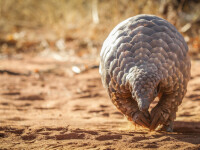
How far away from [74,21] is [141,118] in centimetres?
948

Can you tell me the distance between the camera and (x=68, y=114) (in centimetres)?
391

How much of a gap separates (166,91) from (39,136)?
4.63ft

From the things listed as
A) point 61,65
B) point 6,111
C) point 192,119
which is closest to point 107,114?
point 192,119

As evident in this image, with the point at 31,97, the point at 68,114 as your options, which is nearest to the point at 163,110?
the point at 68,114

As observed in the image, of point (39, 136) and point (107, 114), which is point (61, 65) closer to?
point (107, 114)

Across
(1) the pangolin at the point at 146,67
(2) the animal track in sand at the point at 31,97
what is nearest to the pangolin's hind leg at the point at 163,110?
(1) the pangolin at the point at 146,67

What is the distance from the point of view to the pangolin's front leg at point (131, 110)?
2697 mm

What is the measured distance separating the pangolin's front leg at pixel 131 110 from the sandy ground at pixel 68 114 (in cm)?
14

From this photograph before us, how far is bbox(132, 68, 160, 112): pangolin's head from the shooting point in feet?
7.50

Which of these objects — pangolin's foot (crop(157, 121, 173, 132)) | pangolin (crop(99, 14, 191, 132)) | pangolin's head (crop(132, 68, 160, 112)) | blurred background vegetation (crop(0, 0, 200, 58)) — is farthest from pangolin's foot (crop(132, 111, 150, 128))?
blurred background vegetation (crop(0, 0, 200, 58))

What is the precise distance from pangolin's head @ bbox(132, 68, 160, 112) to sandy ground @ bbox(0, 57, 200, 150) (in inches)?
15.0

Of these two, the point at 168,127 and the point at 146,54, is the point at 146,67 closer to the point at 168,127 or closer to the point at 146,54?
the point at 146,54

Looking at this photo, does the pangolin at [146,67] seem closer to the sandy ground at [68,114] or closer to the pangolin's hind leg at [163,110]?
the pangolin's hind leg at [163,110]

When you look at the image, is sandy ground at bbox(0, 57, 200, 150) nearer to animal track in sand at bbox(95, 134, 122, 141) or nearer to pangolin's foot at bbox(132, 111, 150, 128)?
animal track in sand at bbox(95, 134, 122, 141)
